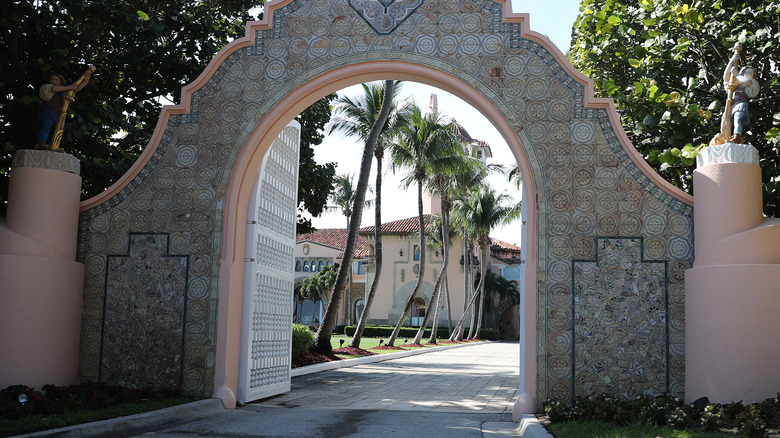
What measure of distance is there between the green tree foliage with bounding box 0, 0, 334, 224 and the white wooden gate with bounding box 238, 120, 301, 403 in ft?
8.74

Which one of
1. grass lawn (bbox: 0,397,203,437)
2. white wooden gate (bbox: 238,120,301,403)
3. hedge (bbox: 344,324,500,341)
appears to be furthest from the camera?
hedge (bbox: 344,324,500,341)

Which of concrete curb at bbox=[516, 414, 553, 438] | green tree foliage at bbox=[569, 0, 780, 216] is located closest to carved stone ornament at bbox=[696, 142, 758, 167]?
green tree foliage at bbox=[569, 0, 780, 216]

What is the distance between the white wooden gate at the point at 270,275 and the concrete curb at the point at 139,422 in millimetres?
969

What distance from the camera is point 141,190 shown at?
916 centimetres

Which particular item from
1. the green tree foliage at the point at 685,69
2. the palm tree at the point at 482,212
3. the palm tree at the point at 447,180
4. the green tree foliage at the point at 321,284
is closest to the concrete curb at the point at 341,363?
the palm tree at the point at 447,180

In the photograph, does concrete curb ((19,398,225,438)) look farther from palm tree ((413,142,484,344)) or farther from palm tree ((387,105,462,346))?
palm tree ((413,142,484,344))

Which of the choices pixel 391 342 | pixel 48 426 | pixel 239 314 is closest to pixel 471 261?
pixel 391 342

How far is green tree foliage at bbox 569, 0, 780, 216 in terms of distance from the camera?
32.3 feet

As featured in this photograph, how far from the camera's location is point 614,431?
6.26 metres

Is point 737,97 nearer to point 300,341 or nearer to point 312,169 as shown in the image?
point 312,169

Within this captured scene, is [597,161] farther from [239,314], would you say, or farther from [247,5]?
[247,5]

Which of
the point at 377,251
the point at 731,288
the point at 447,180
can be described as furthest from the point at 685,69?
the point at 447,180

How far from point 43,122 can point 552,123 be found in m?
6.22

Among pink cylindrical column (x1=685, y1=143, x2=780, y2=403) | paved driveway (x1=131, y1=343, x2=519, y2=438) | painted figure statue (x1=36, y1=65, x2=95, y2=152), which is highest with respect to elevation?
painted figure statue (x1=36, y1=65, x2=95, y2=152)
